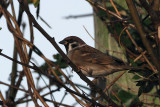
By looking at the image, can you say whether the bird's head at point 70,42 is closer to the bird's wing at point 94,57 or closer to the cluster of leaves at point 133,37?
the bird's wing at point 94,57

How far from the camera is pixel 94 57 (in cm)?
333

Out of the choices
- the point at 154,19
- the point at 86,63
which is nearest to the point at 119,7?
the point at 86,63

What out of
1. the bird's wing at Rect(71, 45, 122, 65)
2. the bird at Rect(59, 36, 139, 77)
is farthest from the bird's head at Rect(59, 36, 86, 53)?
the bird's wing at Rect(71, 45, 122, 65)

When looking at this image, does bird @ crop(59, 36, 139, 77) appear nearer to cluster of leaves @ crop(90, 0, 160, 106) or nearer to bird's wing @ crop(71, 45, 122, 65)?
Answer: bird's wing @ crop(71, 45, 122, 65)

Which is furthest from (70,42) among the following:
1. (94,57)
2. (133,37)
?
(133,37)

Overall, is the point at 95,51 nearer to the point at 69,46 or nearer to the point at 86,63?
the point at 86,63

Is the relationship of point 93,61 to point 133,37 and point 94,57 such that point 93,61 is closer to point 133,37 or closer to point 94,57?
point 94,57

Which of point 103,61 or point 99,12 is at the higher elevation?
point 99,12

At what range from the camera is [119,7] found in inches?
123

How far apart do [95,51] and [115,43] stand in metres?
0.24

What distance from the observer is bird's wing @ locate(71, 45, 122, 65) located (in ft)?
10.4

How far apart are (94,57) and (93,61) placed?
0.16 feet

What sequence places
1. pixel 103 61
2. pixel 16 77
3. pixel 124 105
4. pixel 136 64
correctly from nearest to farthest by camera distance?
pixel 124 105 < pixel 136 64 < pixel 16 77 < pixel 103 61

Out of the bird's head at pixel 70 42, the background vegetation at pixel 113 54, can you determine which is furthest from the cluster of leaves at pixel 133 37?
the bird's head at pixel 70 42
